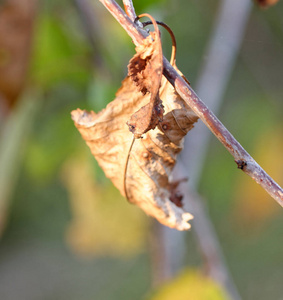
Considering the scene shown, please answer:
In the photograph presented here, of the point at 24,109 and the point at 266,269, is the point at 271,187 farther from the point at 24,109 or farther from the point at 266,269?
the point at 266,269

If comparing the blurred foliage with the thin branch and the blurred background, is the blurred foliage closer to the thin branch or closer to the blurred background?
the blurred background

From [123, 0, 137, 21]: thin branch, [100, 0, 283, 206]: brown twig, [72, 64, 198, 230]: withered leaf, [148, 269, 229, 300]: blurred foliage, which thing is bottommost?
[148, 269, 229, 300]: blurred foliage

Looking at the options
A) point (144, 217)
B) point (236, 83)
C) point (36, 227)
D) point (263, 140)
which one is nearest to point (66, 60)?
point (144, 217)

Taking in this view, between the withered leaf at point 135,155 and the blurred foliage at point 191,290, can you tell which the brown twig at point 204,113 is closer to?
the withered leaf at point 135,155

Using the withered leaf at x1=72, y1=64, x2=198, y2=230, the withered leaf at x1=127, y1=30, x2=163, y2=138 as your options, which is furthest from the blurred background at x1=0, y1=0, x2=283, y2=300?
the withered leaf at x1=127, y1=30, x2=163, y2=138

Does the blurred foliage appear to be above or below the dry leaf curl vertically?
below
